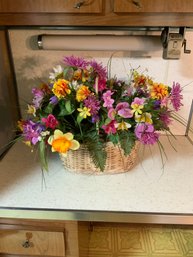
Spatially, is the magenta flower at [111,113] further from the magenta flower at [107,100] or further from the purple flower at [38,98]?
the purple flower at [38,98]

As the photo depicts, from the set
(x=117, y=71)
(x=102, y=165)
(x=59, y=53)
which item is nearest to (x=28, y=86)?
(x=59, y=53)

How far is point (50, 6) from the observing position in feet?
2.37

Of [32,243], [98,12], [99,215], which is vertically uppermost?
[98,12]

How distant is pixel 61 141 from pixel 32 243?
42 centimetres

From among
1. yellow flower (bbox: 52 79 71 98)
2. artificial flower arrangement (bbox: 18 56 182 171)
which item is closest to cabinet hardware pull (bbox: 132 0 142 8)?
artificial flower arrangement (bbox: 18 56 182 171)

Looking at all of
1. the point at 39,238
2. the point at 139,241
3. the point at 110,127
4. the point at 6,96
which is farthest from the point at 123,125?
the point at 139,241

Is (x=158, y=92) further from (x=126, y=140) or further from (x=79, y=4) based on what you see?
(x=79, y=4)

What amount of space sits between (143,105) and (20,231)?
1.98ft

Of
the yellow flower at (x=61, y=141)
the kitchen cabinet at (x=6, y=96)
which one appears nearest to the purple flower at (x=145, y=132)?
the yellow flower at (x=61, y=141)

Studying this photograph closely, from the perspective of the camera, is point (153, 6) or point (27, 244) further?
point (27, 244)

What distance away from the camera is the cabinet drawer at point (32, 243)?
31.1 inches

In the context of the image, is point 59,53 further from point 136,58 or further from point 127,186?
point 127,186

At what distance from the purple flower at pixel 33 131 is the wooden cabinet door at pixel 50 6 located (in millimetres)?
365

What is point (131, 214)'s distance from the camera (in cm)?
70
